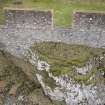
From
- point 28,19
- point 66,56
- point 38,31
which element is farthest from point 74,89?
point 28,19

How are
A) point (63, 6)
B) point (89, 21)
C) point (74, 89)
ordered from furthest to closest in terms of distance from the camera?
1. point (63, 6)
2. point (74, 89)
3. point (89, 21)

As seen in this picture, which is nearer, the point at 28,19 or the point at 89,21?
the point at 89,21

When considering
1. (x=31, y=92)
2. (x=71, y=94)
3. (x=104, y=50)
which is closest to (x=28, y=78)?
(x=31, y=92)

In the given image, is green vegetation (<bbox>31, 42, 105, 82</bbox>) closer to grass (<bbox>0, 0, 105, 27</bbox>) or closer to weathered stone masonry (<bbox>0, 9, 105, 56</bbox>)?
weathered stone masonry (<bbox>0, 9, 105, 56</bbox>)

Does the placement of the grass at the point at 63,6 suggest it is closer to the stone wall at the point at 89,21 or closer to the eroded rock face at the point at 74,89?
the stone wall at the point at 89,21

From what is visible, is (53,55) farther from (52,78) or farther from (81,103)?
(81,103)

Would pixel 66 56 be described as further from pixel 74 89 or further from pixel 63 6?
pixel 63 6

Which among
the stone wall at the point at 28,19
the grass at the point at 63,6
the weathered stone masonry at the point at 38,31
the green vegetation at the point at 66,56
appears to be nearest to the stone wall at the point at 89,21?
the weathered stone masonry at the point at 38,31
